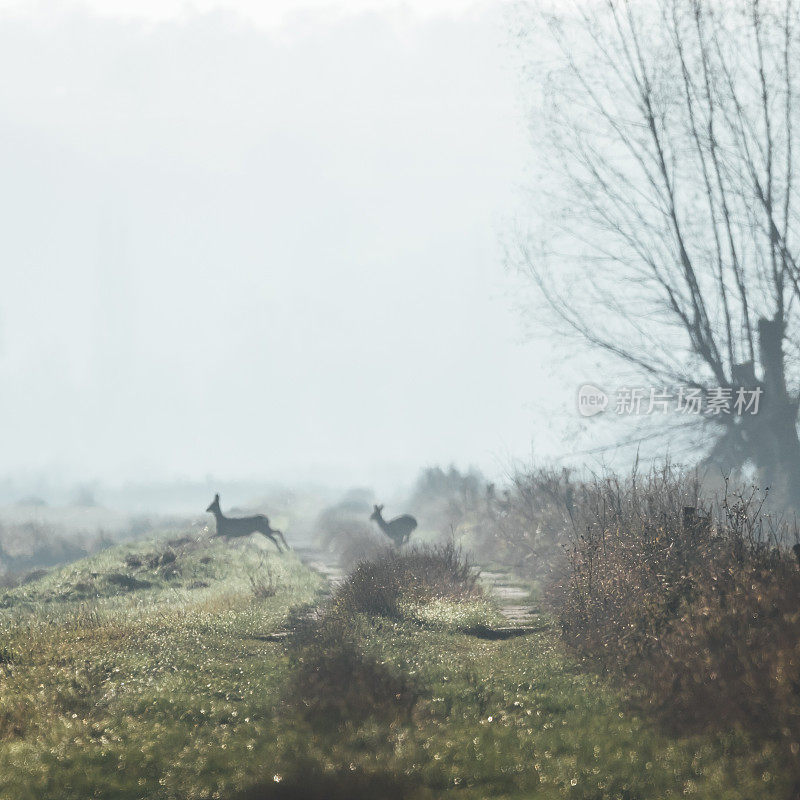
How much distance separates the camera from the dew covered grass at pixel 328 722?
666cm

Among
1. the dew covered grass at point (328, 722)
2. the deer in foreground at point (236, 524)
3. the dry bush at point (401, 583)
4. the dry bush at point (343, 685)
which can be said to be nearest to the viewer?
the dew covered grass at point (328, 722)

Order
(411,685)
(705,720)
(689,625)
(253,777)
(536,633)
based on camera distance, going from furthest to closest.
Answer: (536,633) < (411,685) < (689,625) < (705,720) < (253,777)

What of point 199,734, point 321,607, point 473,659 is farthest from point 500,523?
point 199,734

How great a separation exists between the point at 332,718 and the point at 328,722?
4.8 inches

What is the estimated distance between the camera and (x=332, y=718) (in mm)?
8258

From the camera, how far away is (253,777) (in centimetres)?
682

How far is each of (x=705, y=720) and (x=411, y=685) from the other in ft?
10.6

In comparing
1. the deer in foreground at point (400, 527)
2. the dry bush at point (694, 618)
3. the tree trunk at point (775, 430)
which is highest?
the tree trunk at point (775, 430)

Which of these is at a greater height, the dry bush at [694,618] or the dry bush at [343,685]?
the dry bush at [694,618]

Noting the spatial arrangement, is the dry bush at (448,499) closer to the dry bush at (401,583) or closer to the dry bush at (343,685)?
the dry bush at (401,583)

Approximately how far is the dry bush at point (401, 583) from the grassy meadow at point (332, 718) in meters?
0.50

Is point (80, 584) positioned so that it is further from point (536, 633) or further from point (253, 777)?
point (253, 777)

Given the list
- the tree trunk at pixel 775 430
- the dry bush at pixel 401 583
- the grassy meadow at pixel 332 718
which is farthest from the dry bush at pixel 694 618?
the tree trunk at pixel 775 430

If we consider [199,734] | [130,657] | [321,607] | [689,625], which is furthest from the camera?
[321,607]
